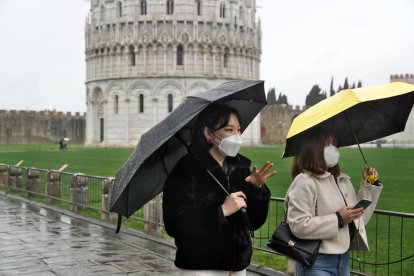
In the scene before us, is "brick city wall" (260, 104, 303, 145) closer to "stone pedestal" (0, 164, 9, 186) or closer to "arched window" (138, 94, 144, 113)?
"arched window" (138, 94, 144, 113)

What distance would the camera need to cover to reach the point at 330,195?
169 inches

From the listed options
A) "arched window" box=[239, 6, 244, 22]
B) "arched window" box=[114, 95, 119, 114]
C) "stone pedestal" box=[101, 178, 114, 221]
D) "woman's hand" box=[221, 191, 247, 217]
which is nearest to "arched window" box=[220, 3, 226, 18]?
"arched window" box=[239, 6, 244, 22]

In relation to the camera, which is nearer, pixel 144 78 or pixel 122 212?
pixel 122 212

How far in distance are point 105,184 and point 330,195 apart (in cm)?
785

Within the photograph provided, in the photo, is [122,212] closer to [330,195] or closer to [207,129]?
[207,129]

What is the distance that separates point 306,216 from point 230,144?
2.46 ft

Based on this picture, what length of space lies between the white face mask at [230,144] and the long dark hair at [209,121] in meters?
0.11

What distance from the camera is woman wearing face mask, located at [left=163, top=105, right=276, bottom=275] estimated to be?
3916 millimetres

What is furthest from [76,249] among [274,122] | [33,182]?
[274,122]

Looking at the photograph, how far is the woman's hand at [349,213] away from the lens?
4.16 m

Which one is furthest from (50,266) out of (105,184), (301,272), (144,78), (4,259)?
(144,78)

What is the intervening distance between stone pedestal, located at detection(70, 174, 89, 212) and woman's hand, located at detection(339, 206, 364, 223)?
960 centimetres

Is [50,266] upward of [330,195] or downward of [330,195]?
downward

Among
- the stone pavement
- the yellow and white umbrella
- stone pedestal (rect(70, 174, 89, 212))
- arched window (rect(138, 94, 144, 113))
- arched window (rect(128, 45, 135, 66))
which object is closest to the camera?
the yellow and white umbrella
